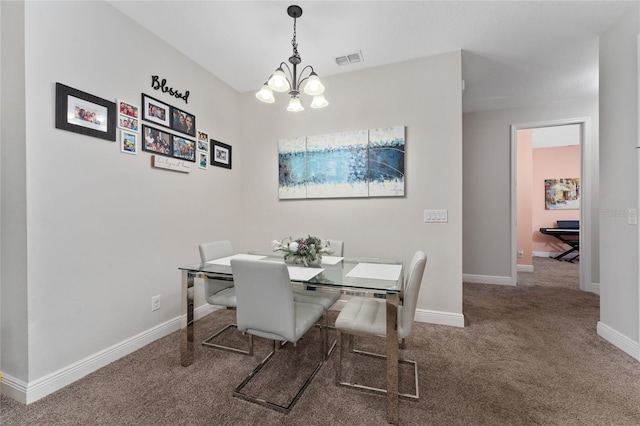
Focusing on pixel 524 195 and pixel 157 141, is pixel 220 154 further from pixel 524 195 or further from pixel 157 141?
pixel 524 195

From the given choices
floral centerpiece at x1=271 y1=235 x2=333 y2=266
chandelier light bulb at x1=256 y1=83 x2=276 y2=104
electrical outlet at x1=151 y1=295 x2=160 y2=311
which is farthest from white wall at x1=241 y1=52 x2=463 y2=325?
electrical outlet at x1=151 y1=295 x2=160 y2=311

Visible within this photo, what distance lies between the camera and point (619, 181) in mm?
2207

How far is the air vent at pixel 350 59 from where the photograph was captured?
2.68 metres

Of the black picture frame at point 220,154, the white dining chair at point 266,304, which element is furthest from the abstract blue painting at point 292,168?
the white dining chair at point 266,304

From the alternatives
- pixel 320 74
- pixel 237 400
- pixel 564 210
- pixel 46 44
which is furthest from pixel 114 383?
pixel 564 210

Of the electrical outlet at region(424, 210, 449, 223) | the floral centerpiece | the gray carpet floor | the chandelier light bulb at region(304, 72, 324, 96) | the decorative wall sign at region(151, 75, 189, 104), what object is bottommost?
the gray carpet floor

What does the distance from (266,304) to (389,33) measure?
8.15 feet

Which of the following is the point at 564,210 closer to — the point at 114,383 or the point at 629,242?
the point at 629,242

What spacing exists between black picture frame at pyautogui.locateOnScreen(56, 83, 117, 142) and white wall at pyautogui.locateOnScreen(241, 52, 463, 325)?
169 centimetres

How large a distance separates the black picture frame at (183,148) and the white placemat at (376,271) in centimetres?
201

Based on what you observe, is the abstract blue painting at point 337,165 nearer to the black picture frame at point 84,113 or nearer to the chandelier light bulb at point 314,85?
the chandelier light bulb at point 314,85

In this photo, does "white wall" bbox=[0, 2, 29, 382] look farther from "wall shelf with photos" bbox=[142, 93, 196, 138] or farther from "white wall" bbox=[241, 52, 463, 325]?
"white wall" bbox=[241, 52, 463, 325]

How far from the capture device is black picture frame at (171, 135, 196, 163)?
2.53 m

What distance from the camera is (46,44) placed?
5.37ft
